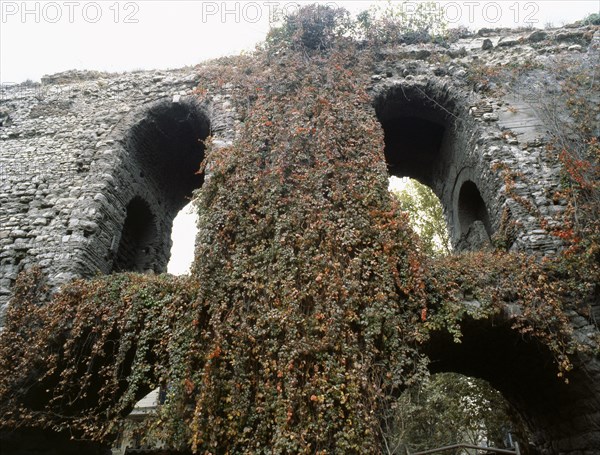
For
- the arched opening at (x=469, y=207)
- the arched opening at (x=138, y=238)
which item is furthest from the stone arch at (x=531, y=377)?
the arched opening at (x=138, y=238)

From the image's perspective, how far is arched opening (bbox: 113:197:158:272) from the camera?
8.22 metres

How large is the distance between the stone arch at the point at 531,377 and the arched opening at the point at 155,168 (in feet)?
16.0

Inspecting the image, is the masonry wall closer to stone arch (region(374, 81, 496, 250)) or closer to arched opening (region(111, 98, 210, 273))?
arched opening (region(111, 98, 210, 273))

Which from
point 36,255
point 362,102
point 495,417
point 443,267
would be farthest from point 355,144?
point 495,417

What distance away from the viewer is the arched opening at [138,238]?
822cm

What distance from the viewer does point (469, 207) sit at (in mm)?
8227

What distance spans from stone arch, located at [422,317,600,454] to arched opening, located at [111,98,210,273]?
4867 mm

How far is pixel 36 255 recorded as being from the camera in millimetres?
6590

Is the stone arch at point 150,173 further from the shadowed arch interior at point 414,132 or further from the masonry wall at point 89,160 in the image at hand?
the shadowed arch interior at point 414,132

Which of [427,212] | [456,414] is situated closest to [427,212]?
[427,212]

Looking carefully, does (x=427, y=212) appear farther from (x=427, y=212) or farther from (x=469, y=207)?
(x=469, y=207)

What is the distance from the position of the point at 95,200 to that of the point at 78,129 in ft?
6.11

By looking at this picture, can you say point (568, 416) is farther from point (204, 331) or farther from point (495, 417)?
point (495, 417)

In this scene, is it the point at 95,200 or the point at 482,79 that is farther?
the point at 482,79
